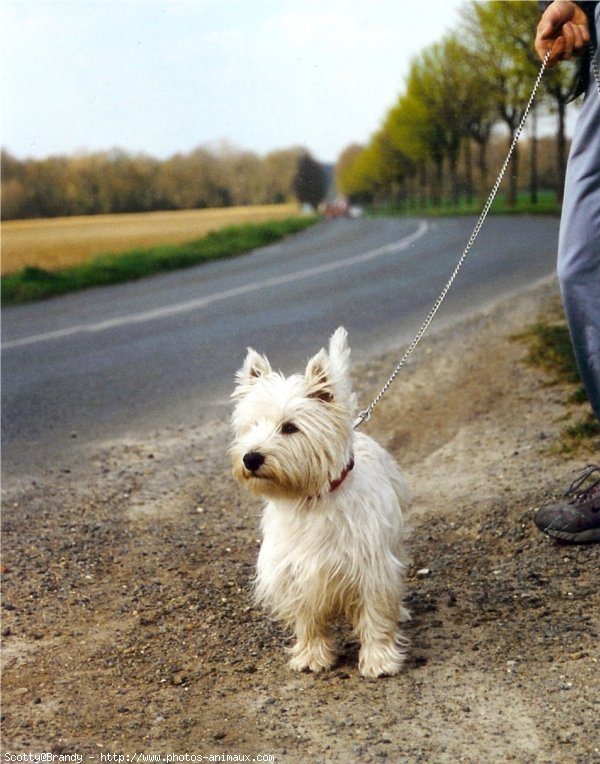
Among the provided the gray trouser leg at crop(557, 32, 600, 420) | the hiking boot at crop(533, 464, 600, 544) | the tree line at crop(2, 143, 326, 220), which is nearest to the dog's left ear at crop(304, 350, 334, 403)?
the gray trouser leg at crop(557, 32, 600, 420)

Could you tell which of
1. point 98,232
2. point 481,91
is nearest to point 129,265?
point 98,232

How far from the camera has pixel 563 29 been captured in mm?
4387

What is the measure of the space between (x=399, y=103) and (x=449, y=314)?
26.9m

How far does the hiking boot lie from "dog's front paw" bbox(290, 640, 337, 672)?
1387mm

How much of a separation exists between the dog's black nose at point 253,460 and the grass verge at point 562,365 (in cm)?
301

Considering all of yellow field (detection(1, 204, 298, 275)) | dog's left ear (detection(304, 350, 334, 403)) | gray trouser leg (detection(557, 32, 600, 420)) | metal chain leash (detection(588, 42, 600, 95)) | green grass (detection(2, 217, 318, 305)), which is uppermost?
metal chain leash (detection(588, 42, 600, 95))

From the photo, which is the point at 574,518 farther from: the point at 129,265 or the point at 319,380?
the point at 129,265

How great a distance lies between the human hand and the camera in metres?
4.39

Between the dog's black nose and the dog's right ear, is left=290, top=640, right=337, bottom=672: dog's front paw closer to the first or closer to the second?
the dog's black nose

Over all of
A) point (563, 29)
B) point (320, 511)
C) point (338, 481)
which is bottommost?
point (320, 511)

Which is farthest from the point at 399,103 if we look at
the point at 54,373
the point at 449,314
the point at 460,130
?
the point at 54,373

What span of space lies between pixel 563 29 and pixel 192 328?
8.07 meters

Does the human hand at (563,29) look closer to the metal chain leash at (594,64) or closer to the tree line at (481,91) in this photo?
the metal chain leash at (594,64)

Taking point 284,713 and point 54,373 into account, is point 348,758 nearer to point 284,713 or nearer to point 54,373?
point 284,713
